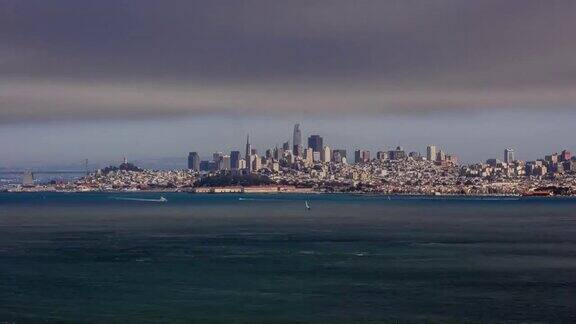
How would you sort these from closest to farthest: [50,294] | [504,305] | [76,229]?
[504,305], [50,294], [76,229]

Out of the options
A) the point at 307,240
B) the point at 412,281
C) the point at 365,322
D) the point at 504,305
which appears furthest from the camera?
the point at 307,240

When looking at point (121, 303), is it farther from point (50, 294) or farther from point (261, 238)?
point (261, 238)

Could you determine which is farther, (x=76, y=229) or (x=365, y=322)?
(x=76, y=229)

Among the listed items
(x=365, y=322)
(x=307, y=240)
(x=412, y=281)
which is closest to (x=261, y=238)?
(x=307, y=240)

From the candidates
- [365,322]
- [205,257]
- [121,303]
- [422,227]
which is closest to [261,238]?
[205,257]

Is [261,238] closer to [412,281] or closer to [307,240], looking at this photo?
[307,240]

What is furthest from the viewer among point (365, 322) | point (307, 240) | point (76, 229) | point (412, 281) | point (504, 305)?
point (76, 229)
